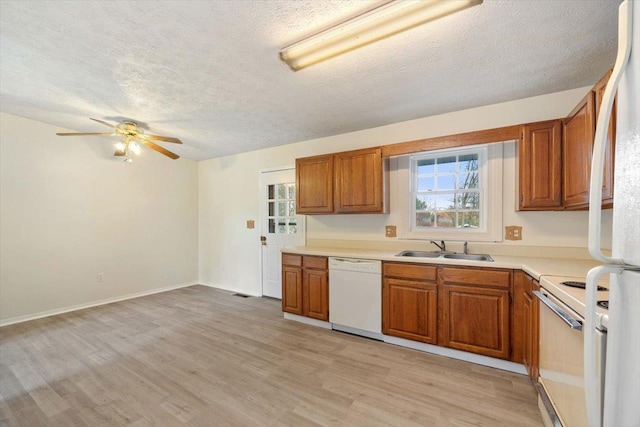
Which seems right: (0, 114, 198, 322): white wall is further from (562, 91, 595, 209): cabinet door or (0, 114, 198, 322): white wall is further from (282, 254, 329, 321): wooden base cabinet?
(562, 91, 595, 209): cabinet door

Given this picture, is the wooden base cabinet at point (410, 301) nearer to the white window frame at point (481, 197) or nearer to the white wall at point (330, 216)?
the white window frame at point (481, 197)

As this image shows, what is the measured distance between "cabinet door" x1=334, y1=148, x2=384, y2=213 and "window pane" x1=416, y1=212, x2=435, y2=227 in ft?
1.66

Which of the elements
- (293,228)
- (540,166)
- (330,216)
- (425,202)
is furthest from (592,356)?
(293,228)

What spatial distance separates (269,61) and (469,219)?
257 cm

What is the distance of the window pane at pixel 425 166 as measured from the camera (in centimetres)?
313

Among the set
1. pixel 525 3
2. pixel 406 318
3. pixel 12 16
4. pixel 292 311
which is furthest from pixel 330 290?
pixel 12 16

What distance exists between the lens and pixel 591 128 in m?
1.76

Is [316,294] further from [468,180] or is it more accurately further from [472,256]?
[468,180]

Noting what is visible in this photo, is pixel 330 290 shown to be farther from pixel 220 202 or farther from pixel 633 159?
pixel 220 202

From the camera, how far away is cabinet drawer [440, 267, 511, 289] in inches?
86.3

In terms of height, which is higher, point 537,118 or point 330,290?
point 537,118

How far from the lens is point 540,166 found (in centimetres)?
229

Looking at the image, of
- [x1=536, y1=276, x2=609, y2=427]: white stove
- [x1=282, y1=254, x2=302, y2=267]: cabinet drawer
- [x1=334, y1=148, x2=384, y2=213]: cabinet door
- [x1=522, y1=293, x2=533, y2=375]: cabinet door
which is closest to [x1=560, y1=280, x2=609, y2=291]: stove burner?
[x1=536, y1=276, x2=609, y2=427]: white stove

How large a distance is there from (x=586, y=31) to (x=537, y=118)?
0.94 metres
